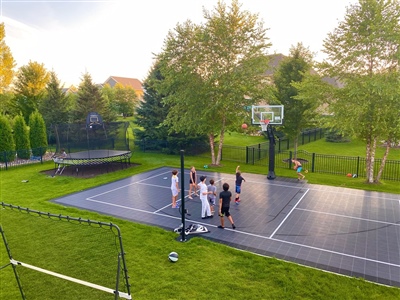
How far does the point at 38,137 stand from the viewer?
84.4ft

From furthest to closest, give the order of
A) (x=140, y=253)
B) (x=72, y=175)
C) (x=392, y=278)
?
(x=72, y=175)
(x=140, y=253)
(x=392, y=278)

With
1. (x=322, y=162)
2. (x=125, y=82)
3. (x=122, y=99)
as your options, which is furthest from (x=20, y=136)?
(x=125, y=82)

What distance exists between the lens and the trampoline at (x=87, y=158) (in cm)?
1988

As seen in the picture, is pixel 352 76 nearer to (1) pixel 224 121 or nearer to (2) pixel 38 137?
(1) pixel 224 121

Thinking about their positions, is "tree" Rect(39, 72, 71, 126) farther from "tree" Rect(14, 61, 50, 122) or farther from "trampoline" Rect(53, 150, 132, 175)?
"trampoline" Rect(53, 150, 132, 175)

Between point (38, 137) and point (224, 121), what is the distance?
16.5m

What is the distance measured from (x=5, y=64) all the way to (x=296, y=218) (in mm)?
36156

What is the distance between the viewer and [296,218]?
11758 mm

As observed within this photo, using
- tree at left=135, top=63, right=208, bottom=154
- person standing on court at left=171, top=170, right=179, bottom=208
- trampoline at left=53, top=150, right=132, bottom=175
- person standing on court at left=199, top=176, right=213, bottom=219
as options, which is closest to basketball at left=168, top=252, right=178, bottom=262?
person standing on court at left=199, top=176, right=213, bottom=219

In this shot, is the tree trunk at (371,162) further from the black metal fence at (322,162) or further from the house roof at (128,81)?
the house roof at (128,81)

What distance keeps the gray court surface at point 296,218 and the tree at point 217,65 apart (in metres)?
5.79

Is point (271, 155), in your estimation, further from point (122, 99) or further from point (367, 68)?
point (122, 99)

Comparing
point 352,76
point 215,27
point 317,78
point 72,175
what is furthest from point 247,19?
point 72,175

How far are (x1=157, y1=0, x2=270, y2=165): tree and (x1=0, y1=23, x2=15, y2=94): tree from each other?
22.9 metres
